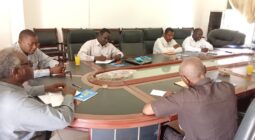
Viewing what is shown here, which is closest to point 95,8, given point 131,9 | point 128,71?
point 131,9

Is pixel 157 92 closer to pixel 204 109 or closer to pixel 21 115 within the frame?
pixel 204 109

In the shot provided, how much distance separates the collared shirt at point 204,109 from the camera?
1393 millimetres

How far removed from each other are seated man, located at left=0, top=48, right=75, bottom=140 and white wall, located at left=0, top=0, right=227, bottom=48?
11.1ft

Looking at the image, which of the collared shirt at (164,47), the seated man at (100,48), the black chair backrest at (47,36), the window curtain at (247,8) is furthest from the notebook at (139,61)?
the window curtain at (247,8)

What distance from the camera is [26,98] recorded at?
4.04 ft

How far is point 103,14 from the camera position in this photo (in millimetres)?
5262

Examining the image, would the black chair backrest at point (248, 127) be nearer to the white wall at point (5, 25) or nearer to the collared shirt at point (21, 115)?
the collared shirt at point (21, 115)

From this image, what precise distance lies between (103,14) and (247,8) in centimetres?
347

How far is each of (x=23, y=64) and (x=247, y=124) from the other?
1278 millimetres

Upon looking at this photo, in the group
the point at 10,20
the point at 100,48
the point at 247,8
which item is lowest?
the point at 100,48

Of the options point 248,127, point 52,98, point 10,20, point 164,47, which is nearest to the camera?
point 248,127

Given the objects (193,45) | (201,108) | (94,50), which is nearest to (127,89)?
(201,108)

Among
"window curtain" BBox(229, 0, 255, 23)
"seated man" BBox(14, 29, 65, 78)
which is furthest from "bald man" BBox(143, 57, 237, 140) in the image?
"window curtain" BBox(229, 0, 255, 23)

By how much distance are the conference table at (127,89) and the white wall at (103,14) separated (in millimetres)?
2316
